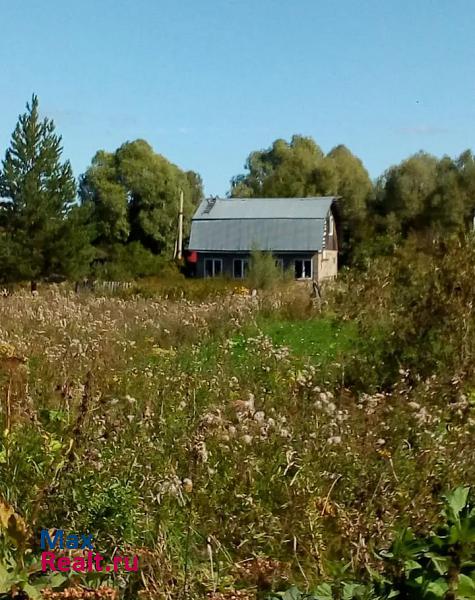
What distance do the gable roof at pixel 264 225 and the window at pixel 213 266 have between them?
2.97ft

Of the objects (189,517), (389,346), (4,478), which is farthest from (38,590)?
(389,346)

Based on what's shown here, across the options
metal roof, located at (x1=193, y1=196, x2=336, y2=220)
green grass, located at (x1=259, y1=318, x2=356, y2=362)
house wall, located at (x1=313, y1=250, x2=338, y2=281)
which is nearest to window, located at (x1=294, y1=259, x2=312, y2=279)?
house wall, located at (x1=313, y1=250, x2=338, y2=281)

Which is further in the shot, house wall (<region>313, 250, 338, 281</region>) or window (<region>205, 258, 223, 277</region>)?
window (<region>205, 258, 223, 277</region>)

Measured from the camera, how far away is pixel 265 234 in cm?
4550

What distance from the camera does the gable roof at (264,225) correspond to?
44.3 m

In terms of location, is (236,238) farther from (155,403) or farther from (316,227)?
(155,403)

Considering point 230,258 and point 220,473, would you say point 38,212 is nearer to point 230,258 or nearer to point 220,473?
point 230,258

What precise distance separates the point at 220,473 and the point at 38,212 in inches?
1199

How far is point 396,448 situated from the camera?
13.6ft

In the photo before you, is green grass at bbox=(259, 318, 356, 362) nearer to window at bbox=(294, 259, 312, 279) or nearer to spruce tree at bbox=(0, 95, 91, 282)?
spruce tree at bbox=(0, 95, 91, 282)

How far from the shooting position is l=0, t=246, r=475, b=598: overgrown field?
3.14 metres

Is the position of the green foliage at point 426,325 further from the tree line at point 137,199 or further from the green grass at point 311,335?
the tree line at point 137,199

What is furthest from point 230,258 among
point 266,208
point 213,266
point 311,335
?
point 311,335

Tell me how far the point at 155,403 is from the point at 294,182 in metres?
50.7
